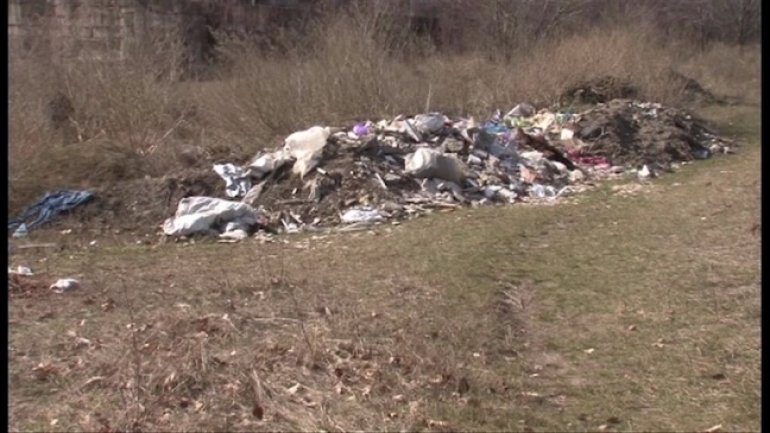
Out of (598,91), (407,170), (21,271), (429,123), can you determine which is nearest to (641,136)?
(429,123)

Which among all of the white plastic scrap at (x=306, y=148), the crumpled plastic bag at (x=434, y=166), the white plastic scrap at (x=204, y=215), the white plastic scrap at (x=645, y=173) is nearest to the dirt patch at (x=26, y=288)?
the white plastic scrap at (x=204, y=215)

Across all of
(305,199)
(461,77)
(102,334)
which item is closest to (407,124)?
(305,199)

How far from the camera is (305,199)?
9016 millimetres

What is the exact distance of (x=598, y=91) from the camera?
17734 millimetres

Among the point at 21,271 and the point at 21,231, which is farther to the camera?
the point at 21,231

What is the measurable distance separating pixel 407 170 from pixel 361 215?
1.45m

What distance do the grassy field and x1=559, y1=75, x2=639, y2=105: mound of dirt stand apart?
982 cm

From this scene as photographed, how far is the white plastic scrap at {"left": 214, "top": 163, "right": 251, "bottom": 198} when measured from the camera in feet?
30.7

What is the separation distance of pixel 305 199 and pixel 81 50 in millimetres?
10865

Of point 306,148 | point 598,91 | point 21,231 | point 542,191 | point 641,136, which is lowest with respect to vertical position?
point 598,91

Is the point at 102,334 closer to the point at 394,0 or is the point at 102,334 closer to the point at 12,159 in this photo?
the point at 12,159

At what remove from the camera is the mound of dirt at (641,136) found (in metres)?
12.8

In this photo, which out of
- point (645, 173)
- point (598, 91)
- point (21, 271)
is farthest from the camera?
point (598, 91)

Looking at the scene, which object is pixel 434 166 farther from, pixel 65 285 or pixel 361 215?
pixel 65 285
